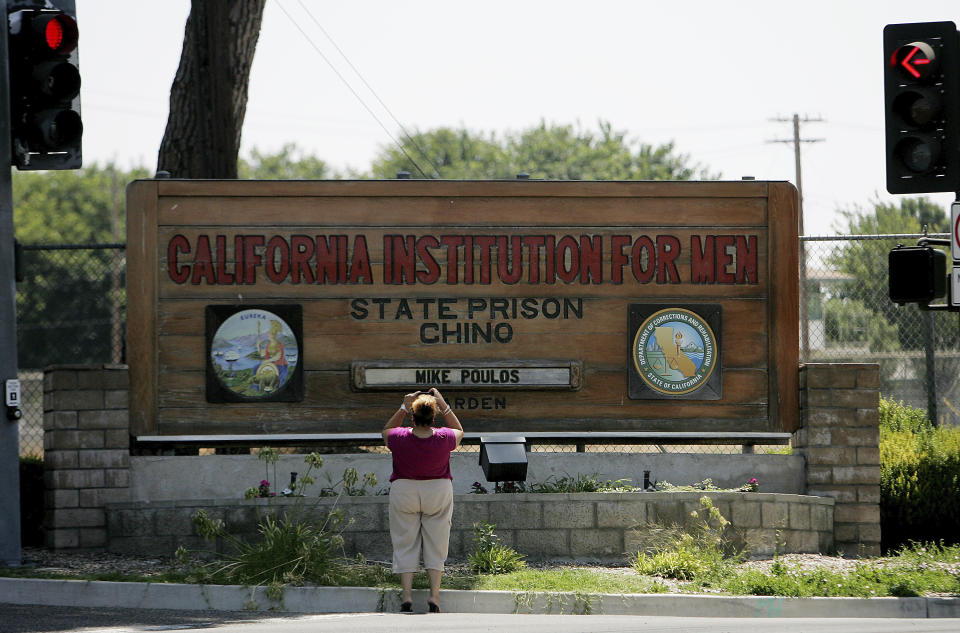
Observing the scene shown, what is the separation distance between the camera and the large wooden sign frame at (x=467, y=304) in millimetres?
12367

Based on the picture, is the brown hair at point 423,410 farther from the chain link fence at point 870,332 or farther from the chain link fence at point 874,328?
the chain link fence at point 874,328

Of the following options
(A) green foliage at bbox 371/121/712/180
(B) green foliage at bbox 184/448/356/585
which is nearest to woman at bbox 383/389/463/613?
(B) green foliage at bbox 184/448/356/585

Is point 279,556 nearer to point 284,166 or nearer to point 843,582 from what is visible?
point 843,582

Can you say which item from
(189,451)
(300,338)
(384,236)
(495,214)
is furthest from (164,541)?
(495,214)

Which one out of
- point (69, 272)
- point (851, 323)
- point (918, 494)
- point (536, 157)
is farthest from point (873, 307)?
point (536, 157)

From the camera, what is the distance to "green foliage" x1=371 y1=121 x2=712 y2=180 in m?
72.3

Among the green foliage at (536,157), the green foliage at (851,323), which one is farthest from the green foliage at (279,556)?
the green foliage at (536,157)

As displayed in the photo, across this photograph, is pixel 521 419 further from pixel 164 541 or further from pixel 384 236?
pixel 164 541

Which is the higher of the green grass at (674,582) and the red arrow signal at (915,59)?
the red arrow signal at (915,59)

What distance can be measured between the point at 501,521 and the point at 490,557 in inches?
38.2

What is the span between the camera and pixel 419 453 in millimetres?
9766

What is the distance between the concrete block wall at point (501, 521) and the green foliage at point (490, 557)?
52 centimetres

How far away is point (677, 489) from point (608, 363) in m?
1.43

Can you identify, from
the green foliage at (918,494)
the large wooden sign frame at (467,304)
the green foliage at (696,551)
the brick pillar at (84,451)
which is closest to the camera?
the green foliage at (696,551)
